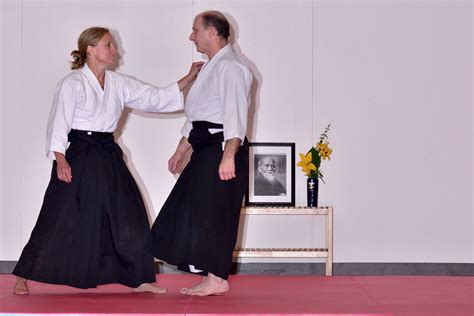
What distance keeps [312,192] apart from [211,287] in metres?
2.05

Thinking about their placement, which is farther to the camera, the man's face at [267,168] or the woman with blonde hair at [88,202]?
the man's face at [267,168]

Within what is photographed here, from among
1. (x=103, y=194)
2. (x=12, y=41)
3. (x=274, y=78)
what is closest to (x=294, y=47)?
(x=274, y=78)

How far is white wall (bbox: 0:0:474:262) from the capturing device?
5.40 metres

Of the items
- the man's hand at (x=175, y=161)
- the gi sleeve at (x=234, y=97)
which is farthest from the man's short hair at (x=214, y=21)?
the man's hand at (x=175, y=161)

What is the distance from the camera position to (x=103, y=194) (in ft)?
11.2

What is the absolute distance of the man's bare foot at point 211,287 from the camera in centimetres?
325

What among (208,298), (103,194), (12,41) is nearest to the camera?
(208,298)

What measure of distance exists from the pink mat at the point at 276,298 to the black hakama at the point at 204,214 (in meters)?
0.17

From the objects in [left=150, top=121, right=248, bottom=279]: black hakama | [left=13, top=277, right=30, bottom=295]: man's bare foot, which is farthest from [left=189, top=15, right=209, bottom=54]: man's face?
[left=13, top=277, right=30, bottom=295]: man's bare foot

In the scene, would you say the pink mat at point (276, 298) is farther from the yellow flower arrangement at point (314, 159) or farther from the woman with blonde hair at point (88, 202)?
the yellow flower arrangement at point (314, 159)

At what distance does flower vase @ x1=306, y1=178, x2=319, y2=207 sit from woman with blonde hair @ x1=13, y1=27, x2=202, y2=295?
1934 millimetres

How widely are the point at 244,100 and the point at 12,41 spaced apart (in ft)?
9.13

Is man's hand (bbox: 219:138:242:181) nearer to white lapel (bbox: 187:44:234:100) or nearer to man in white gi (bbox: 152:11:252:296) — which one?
man in white gi (bbox: 152:11:252:296)

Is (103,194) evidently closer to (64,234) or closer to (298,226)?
(64,234)
